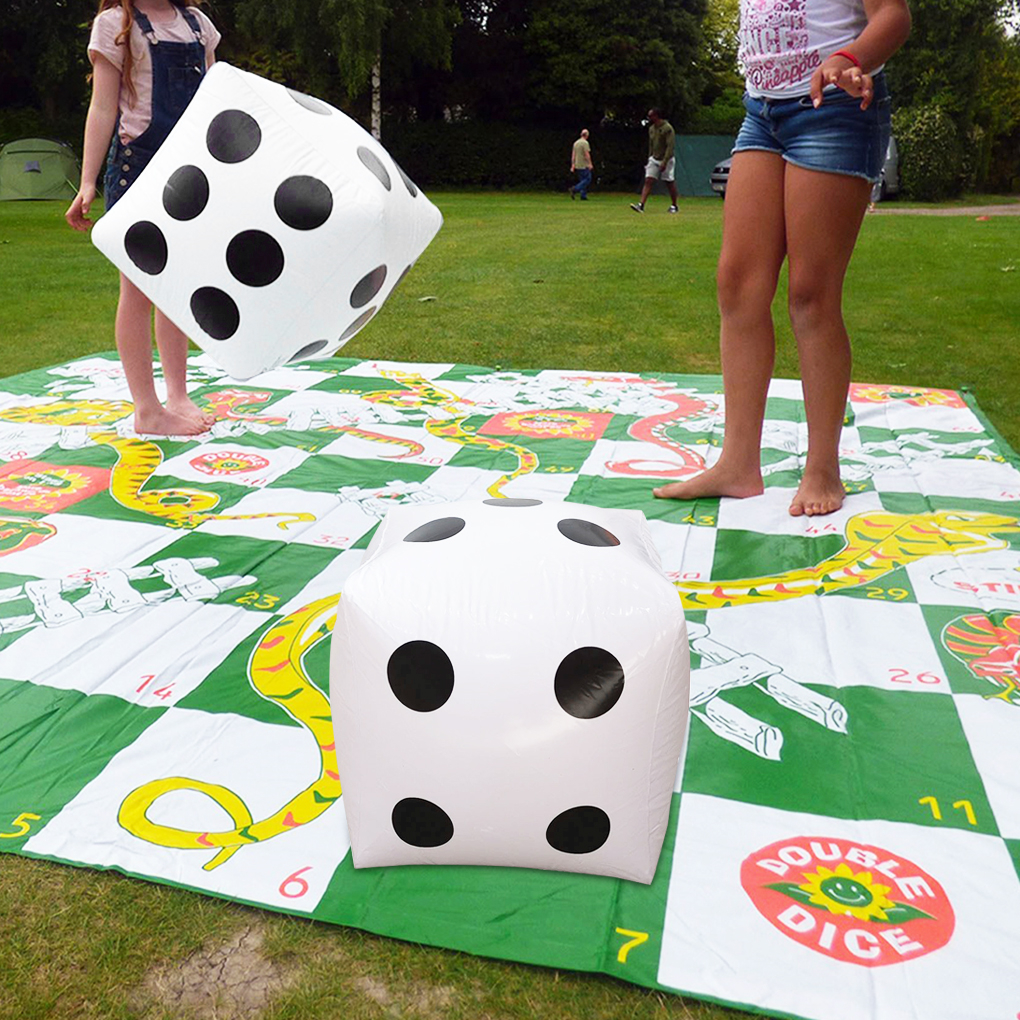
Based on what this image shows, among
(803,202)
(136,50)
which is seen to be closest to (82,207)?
(136,50)

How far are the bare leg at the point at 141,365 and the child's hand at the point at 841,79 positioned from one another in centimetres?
201

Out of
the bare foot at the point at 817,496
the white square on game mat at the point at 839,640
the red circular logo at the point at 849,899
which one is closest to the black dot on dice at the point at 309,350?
the white square on game mat at the point at 839,640

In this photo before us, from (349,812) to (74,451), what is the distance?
80.5 inches

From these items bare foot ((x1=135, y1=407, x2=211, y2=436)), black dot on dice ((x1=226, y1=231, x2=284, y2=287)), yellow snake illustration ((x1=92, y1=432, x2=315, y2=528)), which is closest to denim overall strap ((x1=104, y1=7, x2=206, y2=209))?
bare foot ((x1=135, y1=407, x2=211, y2=436))

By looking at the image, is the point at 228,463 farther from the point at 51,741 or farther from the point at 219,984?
the point at 219,984

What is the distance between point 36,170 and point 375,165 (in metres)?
16.9

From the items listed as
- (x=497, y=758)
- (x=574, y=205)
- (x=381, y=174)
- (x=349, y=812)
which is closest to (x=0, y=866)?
(x=349, y=812)

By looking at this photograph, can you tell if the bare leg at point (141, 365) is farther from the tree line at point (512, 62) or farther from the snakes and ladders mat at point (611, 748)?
the tree line at point (512, 62)

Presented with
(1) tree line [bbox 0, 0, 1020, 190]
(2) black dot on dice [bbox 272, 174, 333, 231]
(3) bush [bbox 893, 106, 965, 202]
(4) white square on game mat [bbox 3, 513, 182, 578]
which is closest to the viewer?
(2) black dot on dice [bbox 272, 174, 333, 231]

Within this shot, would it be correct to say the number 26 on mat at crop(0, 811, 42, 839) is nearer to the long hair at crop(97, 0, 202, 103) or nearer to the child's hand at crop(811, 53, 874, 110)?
the child's hand at crop(811, 53, 874, 110)

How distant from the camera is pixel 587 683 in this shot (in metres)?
1.25

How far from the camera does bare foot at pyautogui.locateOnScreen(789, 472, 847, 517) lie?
2510 millimetres

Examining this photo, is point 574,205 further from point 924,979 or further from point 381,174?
point 924,979

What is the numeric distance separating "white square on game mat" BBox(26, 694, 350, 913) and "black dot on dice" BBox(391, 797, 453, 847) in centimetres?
12
